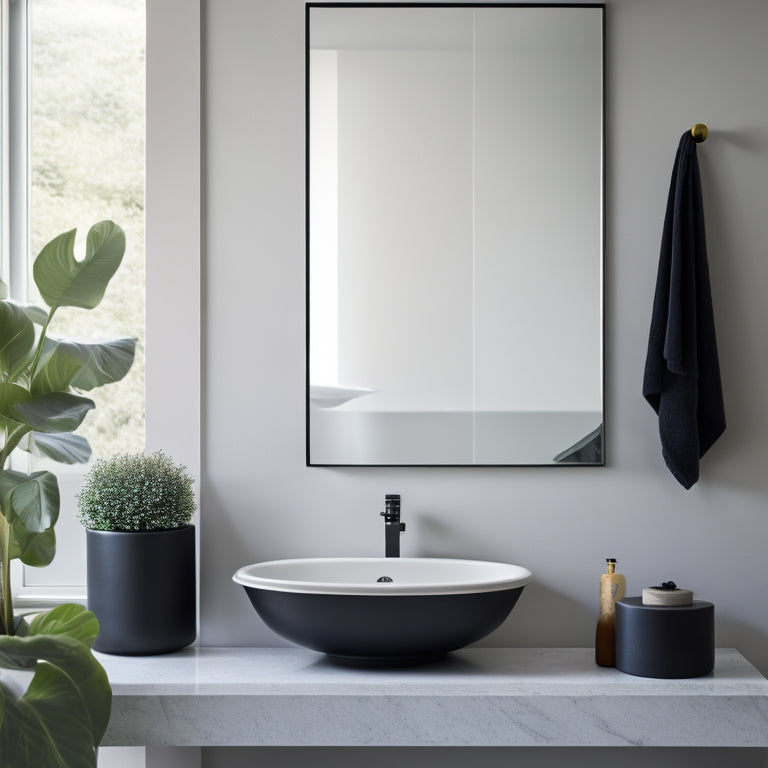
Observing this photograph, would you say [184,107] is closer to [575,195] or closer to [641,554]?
[575,195]

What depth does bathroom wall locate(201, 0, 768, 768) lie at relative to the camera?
213cm

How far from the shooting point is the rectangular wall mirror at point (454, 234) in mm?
2139

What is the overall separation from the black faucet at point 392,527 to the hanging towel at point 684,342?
0.63 m

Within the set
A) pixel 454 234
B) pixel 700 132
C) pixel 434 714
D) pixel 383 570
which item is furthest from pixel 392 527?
pixel 700 132

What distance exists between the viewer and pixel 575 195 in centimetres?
214

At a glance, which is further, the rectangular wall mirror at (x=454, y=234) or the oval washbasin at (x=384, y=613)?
the rectangular wall mirror at (x=454, y=234)

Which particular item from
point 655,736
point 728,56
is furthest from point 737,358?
point 655,736

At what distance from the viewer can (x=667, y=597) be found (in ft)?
6.06

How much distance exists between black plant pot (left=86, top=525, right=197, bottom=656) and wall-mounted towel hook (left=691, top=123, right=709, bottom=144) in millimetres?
1478

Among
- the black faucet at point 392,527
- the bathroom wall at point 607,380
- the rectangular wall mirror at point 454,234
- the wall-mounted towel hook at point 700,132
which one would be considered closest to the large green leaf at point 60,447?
the bathroom wall at point 607,380

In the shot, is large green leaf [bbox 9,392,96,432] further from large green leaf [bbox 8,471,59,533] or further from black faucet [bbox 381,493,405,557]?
black faucet [bbox 381,493,405,557]

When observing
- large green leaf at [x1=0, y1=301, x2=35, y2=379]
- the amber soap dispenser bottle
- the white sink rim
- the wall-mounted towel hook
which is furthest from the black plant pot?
the wall-mounted towel hook

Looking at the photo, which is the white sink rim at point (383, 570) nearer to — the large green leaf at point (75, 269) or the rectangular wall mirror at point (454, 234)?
the rectangular wall mirror at point (454, 234)

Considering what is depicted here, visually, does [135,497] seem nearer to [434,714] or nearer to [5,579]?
[5,579]
